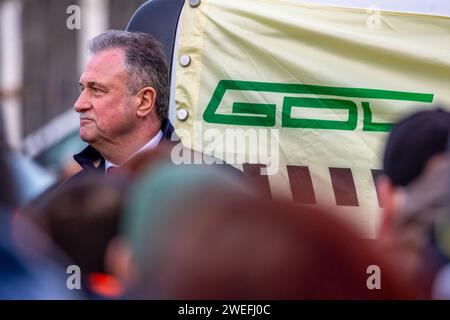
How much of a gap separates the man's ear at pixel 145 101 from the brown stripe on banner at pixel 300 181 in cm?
48

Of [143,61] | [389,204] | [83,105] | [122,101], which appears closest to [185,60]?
[143,61]

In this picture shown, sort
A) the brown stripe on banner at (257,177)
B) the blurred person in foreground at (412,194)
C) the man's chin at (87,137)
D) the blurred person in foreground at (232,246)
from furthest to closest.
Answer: the man's chin at (87,137) → the brown stripe on banner at (257,177) → the blurred person in foreground at (412,194) → the blurred person in foreground at (232,246)

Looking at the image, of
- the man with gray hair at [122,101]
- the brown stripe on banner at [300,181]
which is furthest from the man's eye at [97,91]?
the brown stripe on banner at [300,181]

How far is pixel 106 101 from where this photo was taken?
3.09 m

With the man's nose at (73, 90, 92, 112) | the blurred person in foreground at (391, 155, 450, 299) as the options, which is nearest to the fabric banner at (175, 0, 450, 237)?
the man's nose at (73, 90, 92, 112)

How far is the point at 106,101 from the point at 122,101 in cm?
5

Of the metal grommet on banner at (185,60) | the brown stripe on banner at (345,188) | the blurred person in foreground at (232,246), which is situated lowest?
the blurred person in foreground at (232,246)

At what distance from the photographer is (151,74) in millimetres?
3115

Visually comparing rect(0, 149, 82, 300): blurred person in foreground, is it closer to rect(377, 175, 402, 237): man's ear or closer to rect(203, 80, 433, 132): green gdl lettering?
rect(377, 175, 402, 237): man's ear

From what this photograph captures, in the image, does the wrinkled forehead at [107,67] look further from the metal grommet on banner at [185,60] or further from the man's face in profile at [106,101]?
the metal grommet on banner at [185,60]

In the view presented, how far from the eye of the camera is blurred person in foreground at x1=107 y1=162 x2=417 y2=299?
112 centimetres

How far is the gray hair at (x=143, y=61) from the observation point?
3096 millimetres

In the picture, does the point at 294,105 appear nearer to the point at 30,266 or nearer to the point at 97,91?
the point at 97,91

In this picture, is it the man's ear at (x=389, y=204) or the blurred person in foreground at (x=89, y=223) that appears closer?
the blurred person in foreground at (x=89, y=223)
